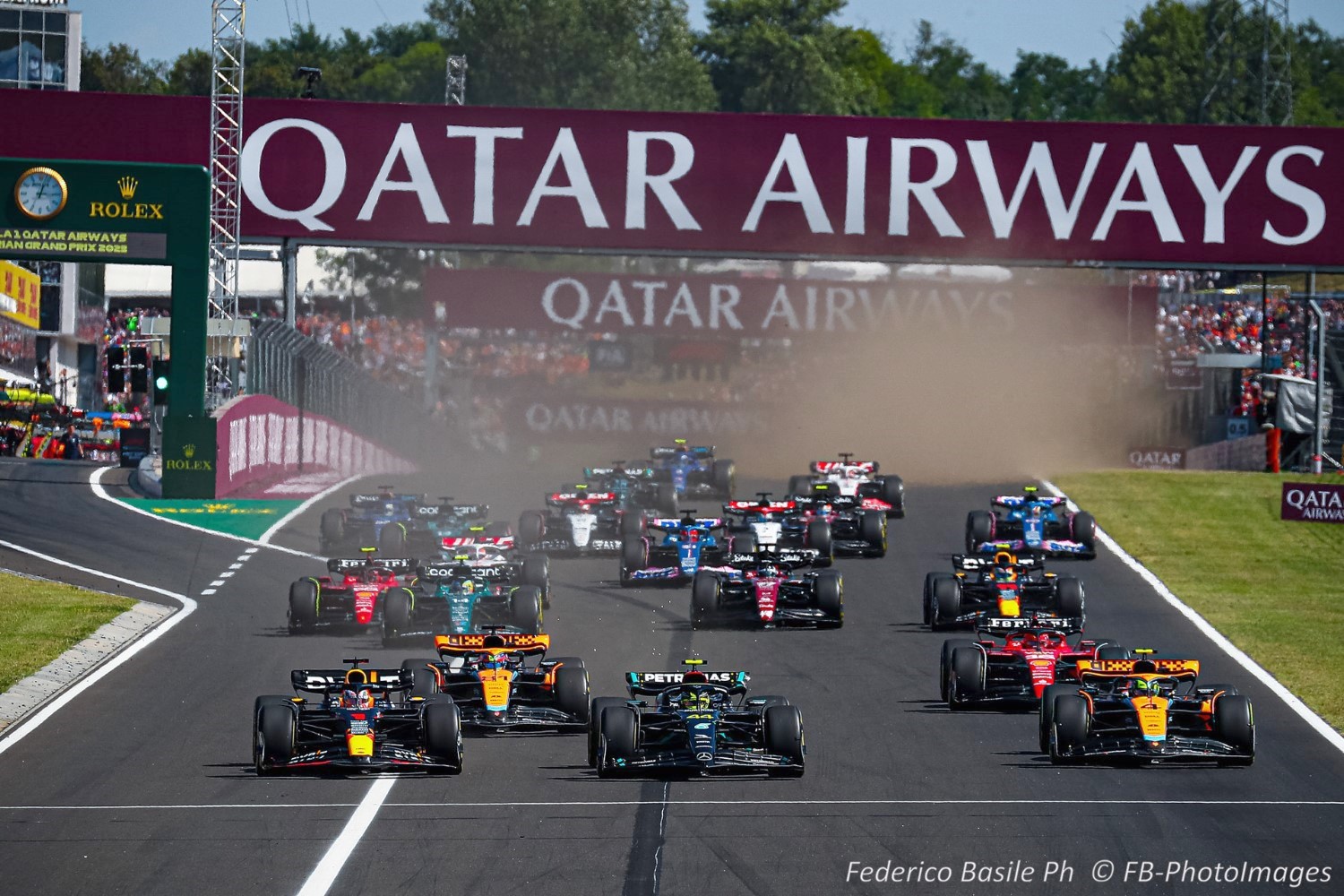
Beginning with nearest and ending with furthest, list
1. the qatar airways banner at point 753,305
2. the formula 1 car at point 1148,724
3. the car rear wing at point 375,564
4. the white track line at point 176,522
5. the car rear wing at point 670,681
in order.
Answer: the formula 1 car at point 1148,724 → the car rear wing at point 670,681 → the car rear wing at point 375,564 → the white track line at point 176,522 → the qatar airways banner at point 753,305

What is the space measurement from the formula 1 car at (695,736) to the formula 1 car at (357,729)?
1.25 meters

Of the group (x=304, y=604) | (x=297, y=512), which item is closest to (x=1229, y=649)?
(x=304, y=604)

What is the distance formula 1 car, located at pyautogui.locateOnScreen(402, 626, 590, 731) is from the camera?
19188 millimetres

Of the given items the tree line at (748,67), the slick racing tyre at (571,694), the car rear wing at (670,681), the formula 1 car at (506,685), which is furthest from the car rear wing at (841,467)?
the tree line at (748,67)

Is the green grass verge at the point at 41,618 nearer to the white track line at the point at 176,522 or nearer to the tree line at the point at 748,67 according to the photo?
the white track line at the point at 176,522

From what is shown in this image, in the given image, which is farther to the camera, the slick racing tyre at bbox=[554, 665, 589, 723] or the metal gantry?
the metal gantry

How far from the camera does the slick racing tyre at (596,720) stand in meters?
17.5

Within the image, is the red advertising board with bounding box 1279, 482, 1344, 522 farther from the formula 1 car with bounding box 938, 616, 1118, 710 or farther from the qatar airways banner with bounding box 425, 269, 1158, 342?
the qatar airways banner with bounding box 425, 269, 1158, 342

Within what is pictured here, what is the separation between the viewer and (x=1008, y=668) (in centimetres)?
2097

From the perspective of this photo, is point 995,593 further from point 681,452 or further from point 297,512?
point 297,512

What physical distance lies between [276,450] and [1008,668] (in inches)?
1039

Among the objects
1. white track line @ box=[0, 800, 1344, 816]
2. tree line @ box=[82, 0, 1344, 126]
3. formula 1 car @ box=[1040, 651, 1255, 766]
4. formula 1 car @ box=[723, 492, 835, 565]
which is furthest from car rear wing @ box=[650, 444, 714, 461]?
tree line @ box=[82, 0, 1344, 126]

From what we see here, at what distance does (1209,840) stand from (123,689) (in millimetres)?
12154

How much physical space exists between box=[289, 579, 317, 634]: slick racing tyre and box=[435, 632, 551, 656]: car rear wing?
18.1ft
